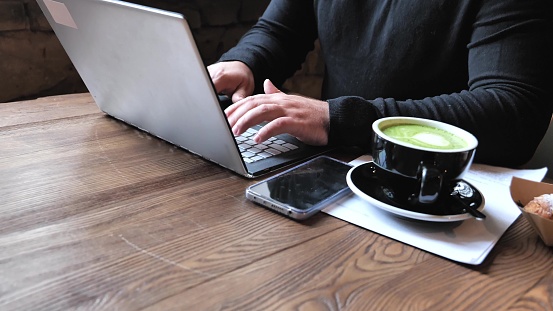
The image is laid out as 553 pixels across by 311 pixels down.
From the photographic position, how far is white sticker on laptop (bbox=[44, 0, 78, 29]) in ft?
2.60

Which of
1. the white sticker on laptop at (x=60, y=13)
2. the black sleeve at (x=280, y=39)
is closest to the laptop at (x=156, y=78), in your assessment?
the white sticker on laptop at (x=60, y=13)

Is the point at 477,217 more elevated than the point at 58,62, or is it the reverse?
the point at 477,217

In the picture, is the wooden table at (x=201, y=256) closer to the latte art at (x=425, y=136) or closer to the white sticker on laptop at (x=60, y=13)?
the latte art at (x=425, y=136)

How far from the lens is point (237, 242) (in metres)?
0.56

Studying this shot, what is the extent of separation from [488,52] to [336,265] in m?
0.59

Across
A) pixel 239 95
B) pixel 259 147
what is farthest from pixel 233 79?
pixel 259 147

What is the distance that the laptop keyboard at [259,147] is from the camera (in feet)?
2.56

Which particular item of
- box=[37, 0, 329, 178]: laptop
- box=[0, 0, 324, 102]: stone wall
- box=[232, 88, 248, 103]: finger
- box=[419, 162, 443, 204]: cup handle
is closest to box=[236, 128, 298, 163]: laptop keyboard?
box=[37, 0, 329, 178]: laptop

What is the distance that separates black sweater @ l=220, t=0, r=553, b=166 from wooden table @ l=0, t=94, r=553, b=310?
0.79 ft

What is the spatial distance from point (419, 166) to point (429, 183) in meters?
0.03

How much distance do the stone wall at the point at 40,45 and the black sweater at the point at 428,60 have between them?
0.27 metres

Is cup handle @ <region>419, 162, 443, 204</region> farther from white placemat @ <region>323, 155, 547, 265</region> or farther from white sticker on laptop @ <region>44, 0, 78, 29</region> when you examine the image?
white sticker on laptop @ <region>44, 0, 78, 29</region>

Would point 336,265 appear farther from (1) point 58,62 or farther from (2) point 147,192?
(1) point 58,62

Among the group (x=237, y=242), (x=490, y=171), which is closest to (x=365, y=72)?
(x=490, y=171)
